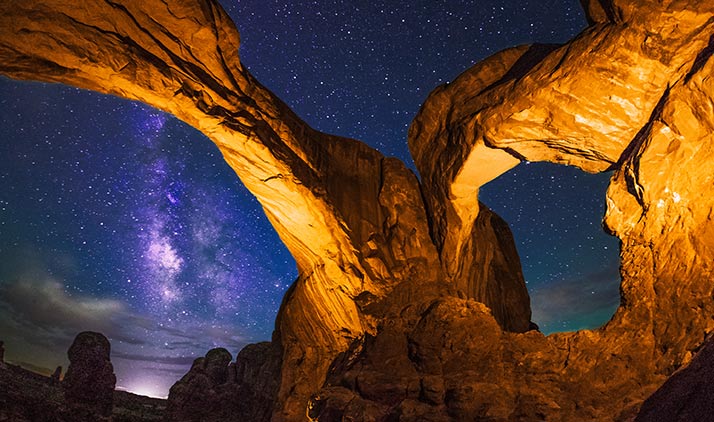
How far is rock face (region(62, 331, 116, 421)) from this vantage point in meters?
24.5

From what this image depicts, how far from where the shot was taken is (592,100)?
602 cm

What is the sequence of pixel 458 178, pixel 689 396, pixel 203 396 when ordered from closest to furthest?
pixel 689 396 → pixel 458 178 → pixel 203 396

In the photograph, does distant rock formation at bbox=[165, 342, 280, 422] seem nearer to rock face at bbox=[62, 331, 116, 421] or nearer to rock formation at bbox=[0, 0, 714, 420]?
rock face at bbox=[62, 331, 116, 421]

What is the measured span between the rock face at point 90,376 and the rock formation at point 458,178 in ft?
75.8

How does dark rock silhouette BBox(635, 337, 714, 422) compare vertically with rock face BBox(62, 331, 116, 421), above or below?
below

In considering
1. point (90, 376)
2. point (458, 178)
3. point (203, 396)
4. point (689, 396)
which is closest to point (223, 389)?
point (203, 396)

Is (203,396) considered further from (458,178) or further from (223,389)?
(458,178)

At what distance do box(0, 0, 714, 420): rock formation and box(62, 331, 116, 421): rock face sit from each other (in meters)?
23.1

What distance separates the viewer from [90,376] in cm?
2523

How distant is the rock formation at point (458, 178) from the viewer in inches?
211

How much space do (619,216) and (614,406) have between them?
124 inches

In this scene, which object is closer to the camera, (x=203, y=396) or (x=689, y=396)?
(x=689, y=396)

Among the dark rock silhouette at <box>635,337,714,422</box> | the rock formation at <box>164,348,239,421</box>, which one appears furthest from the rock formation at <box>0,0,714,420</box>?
the rock formation at <box>164,348,239,421</box>

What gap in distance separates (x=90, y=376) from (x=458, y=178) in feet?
95.8
